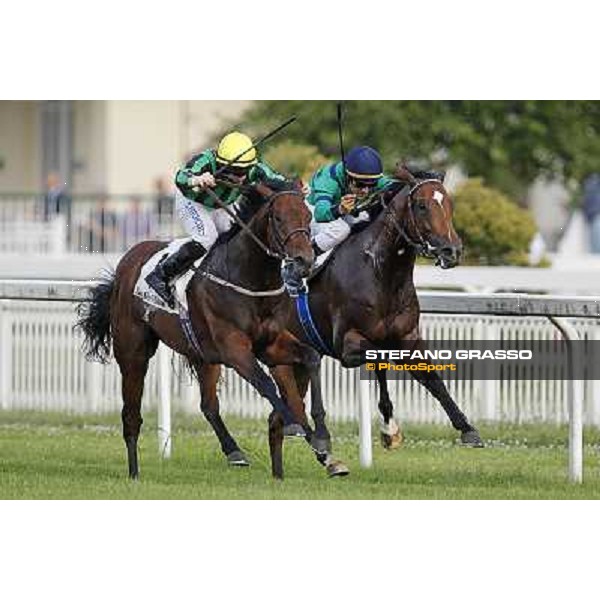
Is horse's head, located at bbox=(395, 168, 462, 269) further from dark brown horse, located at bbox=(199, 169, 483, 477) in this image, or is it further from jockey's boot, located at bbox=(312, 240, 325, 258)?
jockey's boot, located at bbox=(312, 240, 325, 258)

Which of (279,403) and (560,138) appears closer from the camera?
(279,403)

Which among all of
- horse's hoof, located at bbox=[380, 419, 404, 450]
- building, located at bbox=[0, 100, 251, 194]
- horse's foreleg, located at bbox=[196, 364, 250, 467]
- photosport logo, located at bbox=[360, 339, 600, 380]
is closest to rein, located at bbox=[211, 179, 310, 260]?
photosport logo, located at bbox=[360, 339, 600, 380]

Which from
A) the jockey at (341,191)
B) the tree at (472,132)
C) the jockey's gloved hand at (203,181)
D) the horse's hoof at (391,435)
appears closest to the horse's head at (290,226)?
the jockey's gloved hand at (203,181)

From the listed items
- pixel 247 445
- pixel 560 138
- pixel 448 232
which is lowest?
pixel 247 445

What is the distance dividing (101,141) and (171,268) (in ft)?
54.2

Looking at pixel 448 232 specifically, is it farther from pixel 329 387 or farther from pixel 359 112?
pixel 359 112

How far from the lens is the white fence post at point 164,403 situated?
12352 mm

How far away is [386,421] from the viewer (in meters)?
11.2

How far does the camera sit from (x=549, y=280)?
1591cm

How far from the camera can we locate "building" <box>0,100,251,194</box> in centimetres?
2703

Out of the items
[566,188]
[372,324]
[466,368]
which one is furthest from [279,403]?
[566,188]

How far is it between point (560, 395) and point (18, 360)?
3856 millimetres

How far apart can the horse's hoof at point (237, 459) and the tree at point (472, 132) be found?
483 inches

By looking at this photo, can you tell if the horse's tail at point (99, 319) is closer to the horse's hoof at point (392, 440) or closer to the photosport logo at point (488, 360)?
the photosport logo at point (488, 360)
